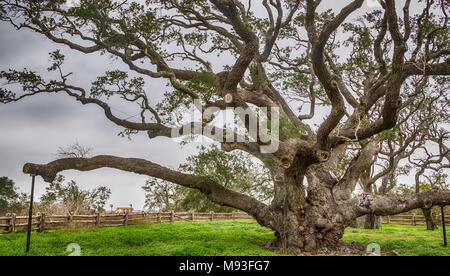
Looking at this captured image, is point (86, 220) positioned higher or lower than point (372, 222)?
higher

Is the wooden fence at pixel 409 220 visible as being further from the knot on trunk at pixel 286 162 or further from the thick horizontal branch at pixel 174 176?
the knot on trunk at pixel 286 162

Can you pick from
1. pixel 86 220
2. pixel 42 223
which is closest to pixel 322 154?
pixel 42 223

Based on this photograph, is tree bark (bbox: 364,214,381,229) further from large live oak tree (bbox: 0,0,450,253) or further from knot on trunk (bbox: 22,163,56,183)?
knot on trunk (bbox: 22,163,56,183)

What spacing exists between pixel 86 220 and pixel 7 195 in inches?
721

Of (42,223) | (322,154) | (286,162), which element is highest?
(322,154)

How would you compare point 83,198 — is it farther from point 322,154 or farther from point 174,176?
point 322,154

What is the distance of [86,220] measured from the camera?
14.9 m

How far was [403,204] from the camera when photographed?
9.52m

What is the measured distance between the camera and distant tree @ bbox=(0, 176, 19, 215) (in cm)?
2725

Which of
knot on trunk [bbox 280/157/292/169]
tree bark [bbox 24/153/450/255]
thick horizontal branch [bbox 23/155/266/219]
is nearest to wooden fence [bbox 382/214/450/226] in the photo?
tree bark [bbox 24/153/450/255]

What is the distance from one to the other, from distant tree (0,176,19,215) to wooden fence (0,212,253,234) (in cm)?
1670

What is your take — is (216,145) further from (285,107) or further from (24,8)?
(24,8)
